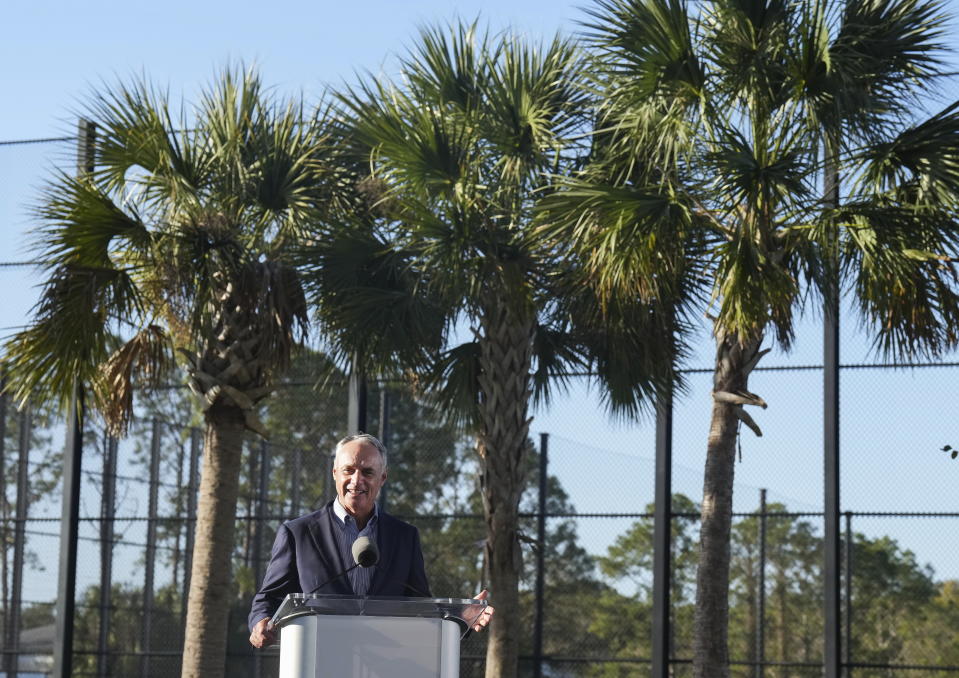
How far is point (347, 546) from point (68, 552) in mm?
9099

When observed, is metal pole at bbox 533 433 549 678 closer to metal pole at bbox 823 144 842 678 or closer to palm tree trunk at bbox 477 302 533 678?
palm tree trunk at bbox 477 302 533 678

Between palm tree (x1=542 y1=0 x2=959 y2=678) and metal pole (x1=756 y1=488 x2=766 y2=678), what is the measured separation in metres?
3.14

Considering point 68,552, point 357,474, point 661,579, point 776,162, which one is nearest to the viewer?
point 357,474

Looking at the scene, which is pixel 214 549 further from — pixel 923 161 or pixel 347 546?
pixel 347 546

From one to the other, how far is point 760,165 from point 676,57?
3.01ft

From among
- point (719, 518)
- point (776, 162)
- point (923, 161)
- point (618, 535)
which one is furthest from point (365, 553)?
point (618, 535)

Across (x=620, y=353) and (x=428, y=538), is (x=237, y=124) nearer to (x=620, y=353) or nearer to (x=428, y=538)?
Result: (x=620, y=353)

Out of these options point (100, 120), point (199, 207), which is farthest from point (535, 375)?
point (100, 120)

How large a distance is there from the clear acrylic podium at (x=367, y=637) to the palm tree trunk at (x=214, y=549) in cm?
647

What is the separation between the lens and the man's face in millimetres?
3951

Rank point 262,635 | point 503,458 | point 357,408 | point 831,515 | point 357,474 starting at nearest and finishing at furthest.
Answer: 1. point 262,635
2. point 357,474
3. point 503,458
4. point 831,515
5. point 357,408

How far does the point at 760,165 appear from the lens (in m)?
8.38

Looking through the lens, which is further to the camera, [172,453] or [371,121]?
[172,453]

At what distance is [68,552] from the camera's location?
12500 millimetres
